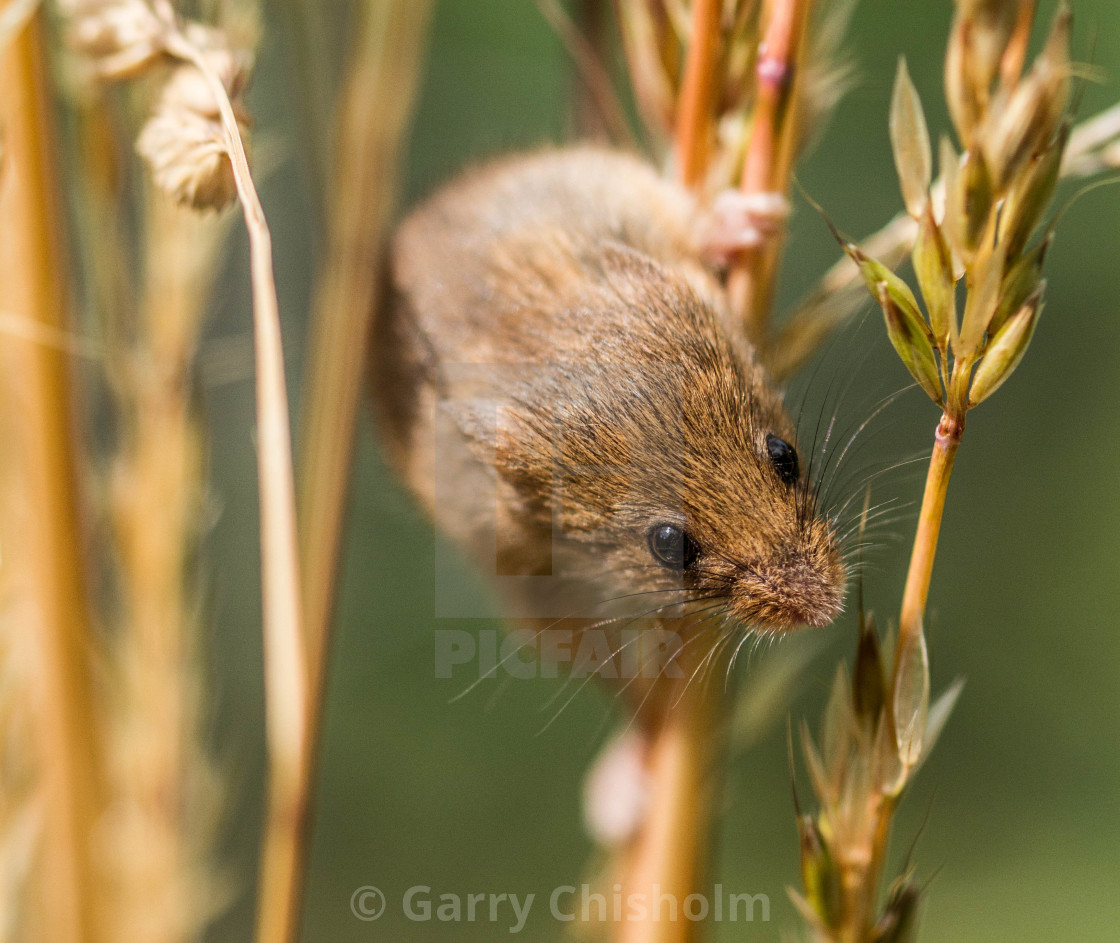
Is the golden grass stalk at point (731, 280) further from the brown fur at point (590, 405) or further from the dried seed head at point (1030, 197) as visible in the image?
the dried seed head at point (1030, 197)

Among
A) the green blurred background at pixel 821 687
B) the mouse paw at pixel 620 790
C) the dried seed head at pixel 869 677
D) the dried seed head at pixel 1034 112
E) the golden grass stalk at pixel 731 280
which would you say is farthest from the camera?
the green blurred background at pixel 821 687

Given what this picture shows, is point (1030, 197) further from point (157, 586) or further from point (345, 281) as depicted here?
point (157, 586)

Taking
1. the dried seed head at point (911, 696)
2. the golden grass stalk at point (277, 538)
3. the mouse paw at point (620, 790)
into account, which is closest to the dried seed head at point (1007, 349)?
the dried seed head at point (911, 696)

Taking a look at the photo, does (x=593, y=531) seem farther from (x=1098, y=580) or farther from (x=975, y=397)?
(x=1098, y=580)

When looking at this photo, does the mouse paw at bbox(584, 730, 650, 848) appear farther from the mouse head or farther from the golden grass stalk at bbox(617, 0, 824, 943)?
the mouse head

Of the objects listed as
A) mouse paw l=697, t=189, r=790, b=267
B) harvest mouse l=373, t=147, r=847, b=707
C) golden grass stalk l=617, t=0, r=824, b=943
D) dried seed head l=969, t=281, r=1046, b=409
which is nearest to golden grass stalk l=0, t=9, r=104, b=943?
harvest mouse l=373, t=147, r=847, b=707
